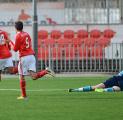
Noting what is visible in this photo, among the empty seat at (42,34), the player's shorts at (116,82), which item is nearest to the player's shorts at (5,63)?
the player's shorts at (116,82)

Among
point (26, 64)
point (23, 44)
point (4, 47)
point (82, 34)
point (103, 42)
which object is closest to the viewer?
point (23, 44)

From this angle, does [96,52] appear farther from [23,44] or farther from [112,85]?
[112,85]

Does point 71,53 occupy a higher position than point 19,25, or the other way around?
point 19,25

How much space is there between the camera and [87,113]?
13.1 meters

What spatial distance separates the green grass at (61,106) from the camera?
1261 cm

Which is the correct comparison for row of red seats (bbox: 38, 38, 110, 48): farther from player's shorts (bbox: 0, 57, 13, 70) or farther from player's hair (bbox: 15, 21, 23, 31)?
player's hair (bbox: 15, 21, 23, 31)

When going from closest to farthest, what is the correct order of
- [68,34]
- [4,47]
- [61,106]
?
[61,106] → [4,47] → [68,34]

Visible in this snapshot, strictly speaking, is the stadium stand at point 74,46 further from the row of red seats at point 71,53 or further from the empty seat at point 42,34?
the empty seat at point 42,34

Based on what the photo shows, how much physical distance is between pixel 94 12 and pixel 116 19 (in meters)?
1.61

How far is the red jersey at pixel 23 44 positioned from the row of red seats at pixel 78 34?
44.8ft

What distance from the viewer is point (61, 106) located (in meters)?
14.6

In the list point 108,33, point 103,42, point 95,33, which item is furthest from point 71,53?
point 108,33

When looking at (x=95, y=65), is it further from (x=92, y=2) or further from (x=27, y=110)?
(x=27, y=110)

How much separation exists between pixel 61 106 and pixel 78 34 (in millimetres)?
17061
